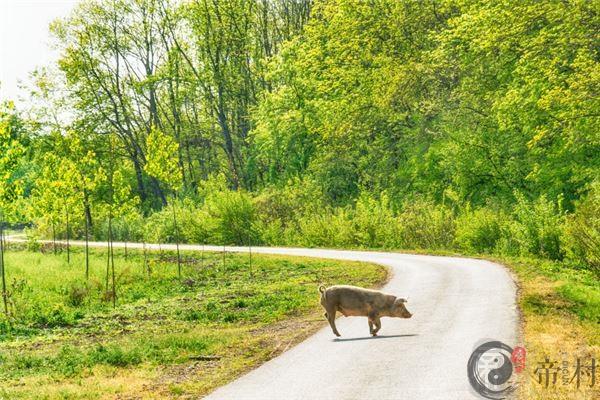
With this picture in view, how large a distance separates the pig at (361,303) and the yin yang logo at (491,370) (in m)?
2.27

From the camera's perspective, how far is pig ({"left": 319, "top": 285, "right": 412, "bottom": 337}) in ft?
47.8

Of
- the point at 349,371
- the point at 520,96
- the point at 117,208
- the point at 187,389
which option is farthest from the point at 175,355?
the point at 520,96

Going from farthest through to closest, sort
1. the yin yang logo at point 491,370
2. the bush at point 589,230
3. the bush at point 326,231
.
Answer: the bush at point 326,231, the bush at point 589,230, the yin yang logo at point 491,370

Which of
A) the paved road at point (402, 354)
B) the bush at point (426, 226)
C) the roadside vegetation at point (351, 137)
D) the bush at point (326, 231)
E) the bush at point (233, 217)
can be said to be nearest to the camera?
the paved road at point (402, 354)

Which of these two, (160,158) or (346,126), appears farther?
(346,126)

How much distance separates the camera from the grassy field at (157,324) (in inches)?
527

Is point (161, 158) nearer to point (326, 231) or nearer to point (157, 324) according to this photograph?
point (157, 324)

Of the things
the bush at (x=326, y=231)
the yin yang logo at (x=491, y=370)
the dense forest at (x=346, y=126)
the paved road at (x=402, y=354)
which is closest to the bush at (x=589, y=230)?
the dense forest at (x=346, y=126)

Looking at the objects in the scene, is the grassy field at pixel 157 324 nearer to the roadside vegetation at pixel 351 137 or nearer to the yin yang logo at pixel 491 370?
the roadside vegetation at pixel 351 137

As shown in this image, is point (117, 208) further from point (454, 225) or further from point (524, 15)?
point (524, 15)

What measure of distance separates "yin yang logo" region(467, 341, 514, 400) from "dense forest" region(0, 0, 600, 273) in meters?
12.6

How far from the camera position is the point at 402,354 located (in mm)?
13227

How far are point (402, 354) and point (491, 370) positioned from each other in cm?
220

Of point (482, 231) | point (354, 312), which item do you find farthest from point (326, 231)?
point (354, 312)
